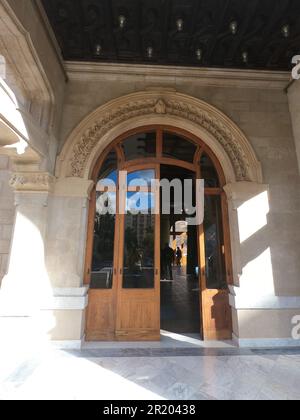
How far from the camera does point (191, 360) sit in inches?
107

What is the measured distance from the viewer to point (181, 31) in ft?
10.6

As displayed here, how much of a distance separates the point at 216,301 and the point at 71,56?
4.71 m

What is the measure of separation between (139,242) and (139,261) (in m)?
0.31

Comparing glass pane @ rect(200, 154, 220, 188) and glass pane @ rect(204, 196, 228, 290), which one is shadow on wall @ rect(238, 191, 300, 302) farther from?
glass pane @ rect(200, 154, 220, 188)

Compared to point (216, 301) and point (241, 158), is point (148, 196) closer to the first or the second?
point (241, 158)

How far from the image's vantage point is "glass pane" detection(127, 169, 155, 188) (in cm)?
382

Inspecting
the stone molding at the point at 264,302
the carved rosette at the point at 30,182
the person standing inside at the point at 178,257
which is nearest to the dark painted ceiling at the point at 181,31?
the carved rosette at the point at 30,182

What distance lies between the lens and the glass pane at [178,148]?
3.97 m

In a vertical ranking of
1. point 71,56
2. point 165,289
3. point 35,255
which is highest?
point 71,56

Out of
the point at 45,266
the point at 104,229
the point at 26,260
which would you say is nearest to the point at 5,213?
the point at 26,260

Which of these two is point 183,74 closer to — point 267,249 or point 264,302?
point 267,249

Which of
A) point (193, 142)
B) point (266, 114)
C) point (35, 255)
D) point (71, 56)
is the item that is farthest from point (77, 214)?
point (266, 114)
